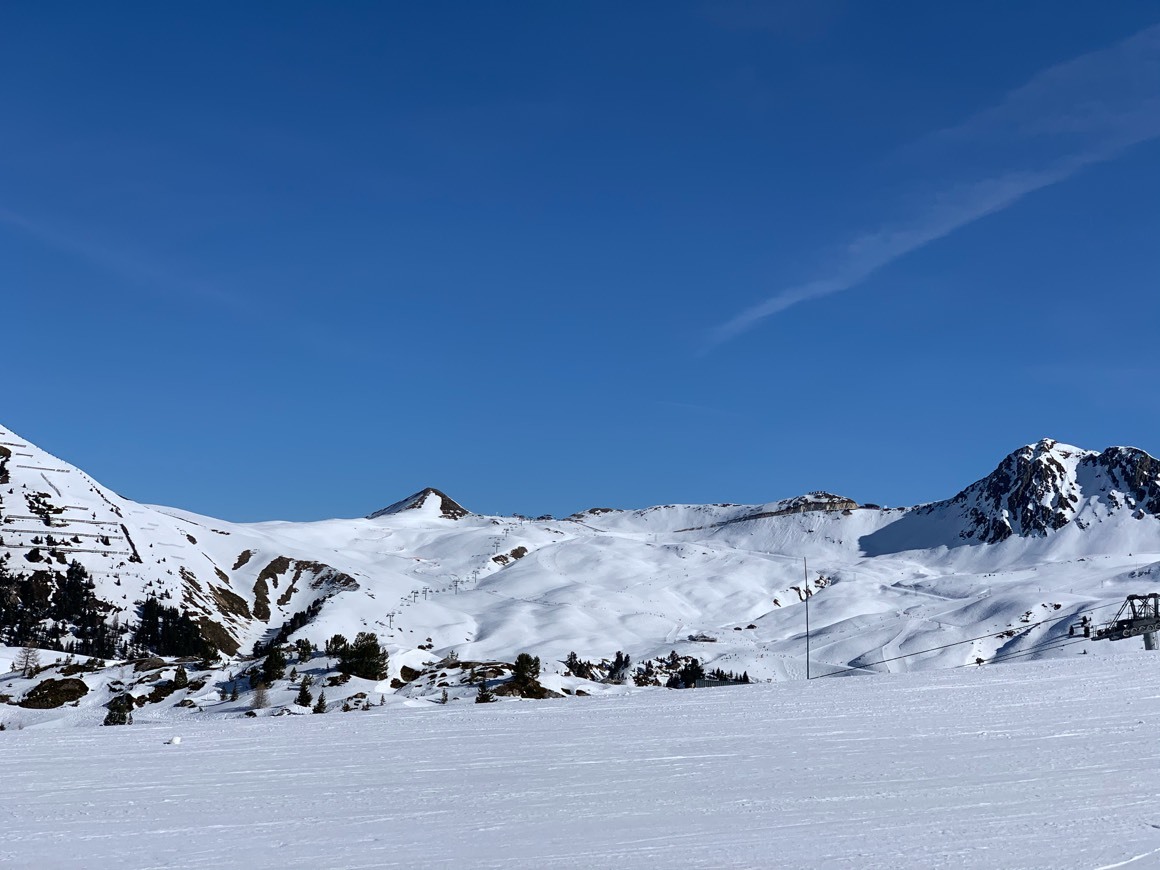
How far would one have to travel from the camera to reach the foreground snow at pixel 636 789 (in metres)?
7.73

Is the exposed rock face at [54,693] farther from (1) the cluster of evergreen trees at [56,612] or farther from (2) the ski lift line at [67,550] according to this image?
(2) the ski lift line at [67,550]

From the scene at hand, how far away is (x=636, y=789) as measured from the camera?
1050cm

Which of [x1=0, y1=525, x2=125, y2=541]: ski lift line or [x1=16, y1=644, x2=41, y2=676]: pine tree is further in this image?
[x1=0, y1=525, x2=125, y2=541]: ski lift line

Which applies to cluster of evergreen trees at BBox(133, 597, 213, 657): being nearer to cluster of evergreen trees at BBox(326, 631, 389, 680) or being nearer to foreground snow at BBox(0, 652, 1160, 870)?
cluster of evergreen trees at BBox(326, 631, 389, 680)

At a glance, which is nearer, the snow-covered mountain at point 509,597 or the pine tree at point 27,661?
the pine tree at point 27,661

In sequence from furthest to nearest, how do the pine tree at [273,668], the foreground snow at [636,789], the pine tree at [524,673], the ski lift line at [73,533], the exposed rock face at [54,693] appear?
the ski lift line at [73,533] → the exposed rock face at [54,693] → the pine tree at [273,668] → the pine tree at [524,673] → the foreground snow at [636,789]

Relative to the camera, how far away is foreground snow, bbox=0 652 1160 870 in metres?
7.73

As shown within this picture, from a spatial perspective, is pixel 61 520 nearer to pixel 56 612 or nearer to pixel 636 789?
pixel 56 612

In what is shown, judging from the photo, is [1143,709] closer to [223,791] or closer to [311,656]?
[223,791]

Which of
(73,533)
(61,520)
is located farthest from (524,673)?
(61,520)

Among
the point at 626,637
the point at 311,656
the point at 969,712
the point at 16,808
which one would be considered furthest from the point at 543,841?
the point at 626,637

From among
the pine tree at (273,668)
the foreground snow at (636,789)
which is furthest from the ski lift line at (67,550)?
the foreground snow at (636,789)

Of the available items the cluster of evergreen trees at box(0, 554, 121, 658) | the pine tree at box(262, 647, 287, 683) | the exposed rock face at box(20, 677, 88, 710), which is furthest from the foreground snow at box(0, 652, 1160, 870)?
the cluster of evergreen trees at box(0, 554, 121, 658)

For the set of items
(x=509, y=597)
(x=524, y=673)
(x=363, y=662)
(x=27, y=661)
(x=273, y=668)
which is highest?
(x=509, y=597)
